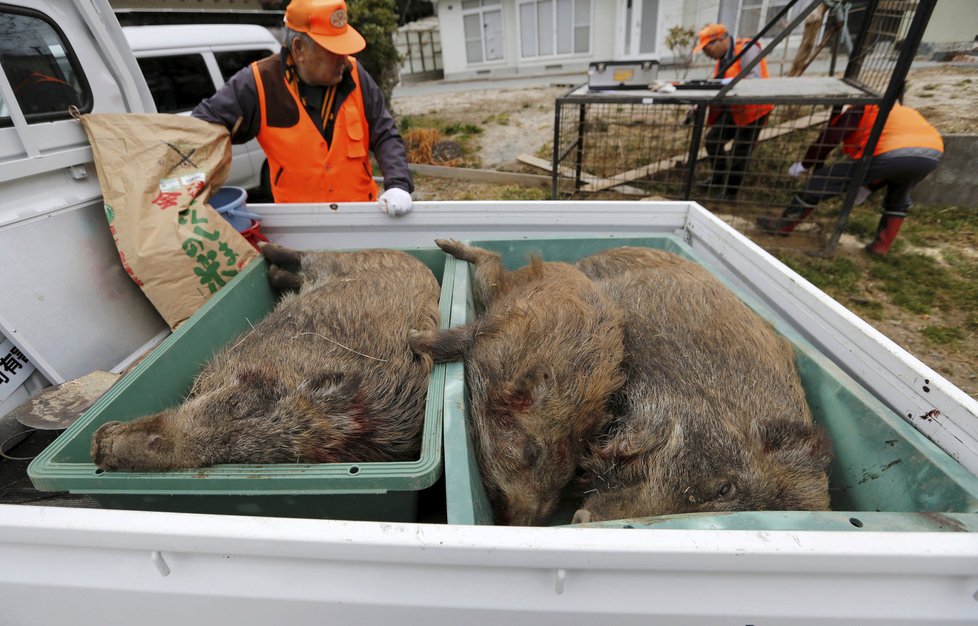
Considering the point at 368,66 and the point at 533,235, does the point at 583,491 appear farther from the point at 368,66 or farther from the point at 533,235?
the point at 368,66

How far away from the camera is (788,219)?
700 centimetres

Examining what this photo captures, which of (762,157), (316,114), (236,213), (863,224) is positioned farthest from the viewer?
(762,157)

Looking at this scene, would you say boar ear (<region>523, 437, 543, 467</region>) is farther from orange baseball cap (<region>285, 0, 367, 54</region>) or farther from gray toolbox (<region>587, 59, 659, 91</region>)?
gray toolbox (<region>587, 59, 659, 91</region>)

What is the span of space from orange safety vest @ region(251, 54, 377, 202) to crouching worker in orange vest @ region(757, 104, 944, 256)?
561cm

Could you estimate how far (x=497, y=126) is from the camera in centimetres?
1316

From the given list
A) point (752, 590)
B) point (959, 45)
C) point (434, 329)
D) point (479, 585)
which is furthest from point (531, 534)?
point (959, 45)

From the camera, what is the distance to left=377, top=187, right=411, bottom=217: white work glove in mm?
3573

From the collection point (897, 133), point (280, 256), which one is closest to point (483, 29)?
point (897, 133)

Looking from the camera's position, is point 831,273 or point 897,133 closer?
point 897,133

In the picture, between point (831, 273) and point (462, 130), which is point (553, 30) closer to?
point (462, 130)

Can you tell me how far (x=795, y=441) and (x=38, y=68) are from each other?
14.8ft

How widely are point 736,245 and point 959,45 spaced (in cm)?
847

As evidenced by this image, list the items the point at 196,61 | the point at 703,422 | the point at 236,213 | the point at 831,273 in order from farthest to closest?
the point at 196,61 < the point at 831,273 < the point at 236,213 < the point at 703,422

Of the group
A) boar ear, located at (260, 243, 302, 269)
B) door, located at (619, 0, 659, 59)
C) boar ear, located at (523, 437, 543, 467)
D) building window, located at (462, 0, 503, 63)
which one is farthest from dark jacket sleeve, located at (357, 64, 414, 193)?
building window, located at (462, 0, 503, 63)
